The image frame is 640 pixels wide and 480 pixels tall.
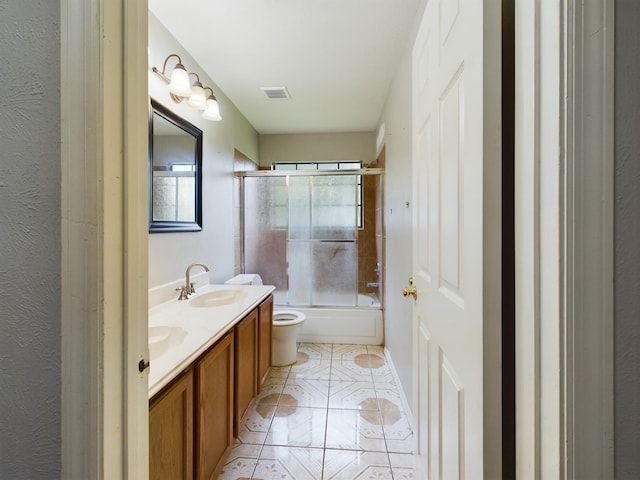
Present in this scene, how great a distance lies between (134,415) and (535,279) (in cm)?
80

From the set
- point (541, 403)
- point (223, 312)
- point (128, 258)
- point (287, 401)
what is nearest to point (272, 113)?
point (223, 312)

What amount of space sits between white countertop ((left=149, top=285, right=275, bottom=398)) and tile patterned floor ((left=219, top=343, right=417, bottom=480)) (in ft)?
2.46

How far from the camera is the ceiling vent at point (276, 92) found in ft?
8.64

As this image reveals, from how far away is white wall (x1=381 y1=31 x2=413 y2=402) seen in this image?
1973mm

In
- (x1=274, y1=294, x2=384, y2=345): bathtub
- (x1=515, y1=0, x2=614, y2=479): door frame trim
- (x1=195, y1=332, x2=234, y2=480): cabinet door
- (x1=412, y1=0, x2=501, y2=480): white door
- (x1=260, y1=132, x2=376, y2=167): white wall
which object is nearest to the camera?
(x1=515, y1=0, x2=614, y2=479): door frame trim

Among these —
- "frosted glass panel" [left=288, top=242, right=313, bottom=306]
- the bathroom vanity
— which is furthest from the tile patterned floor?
"frosted glass panel" [left=288, top=242, right=313, bottom=306]

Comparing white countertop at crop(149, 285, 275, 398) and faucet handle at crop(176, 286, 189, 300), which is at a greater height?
faucet handle at crop(176, 286, 189, 300)

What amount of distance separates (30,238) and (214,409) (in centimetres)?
108

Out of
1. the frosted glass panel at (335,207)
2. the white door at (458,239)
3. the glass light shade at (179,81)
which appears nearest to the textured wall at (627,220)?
the white door at (458,239)

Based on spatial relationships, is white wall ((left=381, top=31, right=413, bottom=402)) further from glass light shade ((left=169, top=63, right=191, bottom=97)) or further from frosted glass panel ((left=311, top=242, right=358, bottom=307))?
glass light shade ((left=169, top=63, right=191, bottom=97))

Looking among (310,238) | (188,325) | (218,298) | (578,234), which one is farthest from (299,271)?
(578,234)

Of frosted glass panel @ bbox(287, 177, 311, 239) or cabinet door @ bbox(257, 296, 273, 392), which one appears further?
frosted glass panel @ bbox(287, 177, 311, 239)

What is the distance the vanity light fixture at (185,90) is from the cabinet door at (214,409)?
1.47m

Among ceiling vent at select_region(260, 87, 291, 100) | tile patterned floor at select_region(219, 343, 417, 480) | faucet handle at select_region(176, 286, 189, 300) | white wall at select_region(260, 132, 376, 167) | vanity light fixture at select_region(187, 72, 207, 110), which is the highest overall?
ceiling vent at select_region(260, 87, 291, 100)
